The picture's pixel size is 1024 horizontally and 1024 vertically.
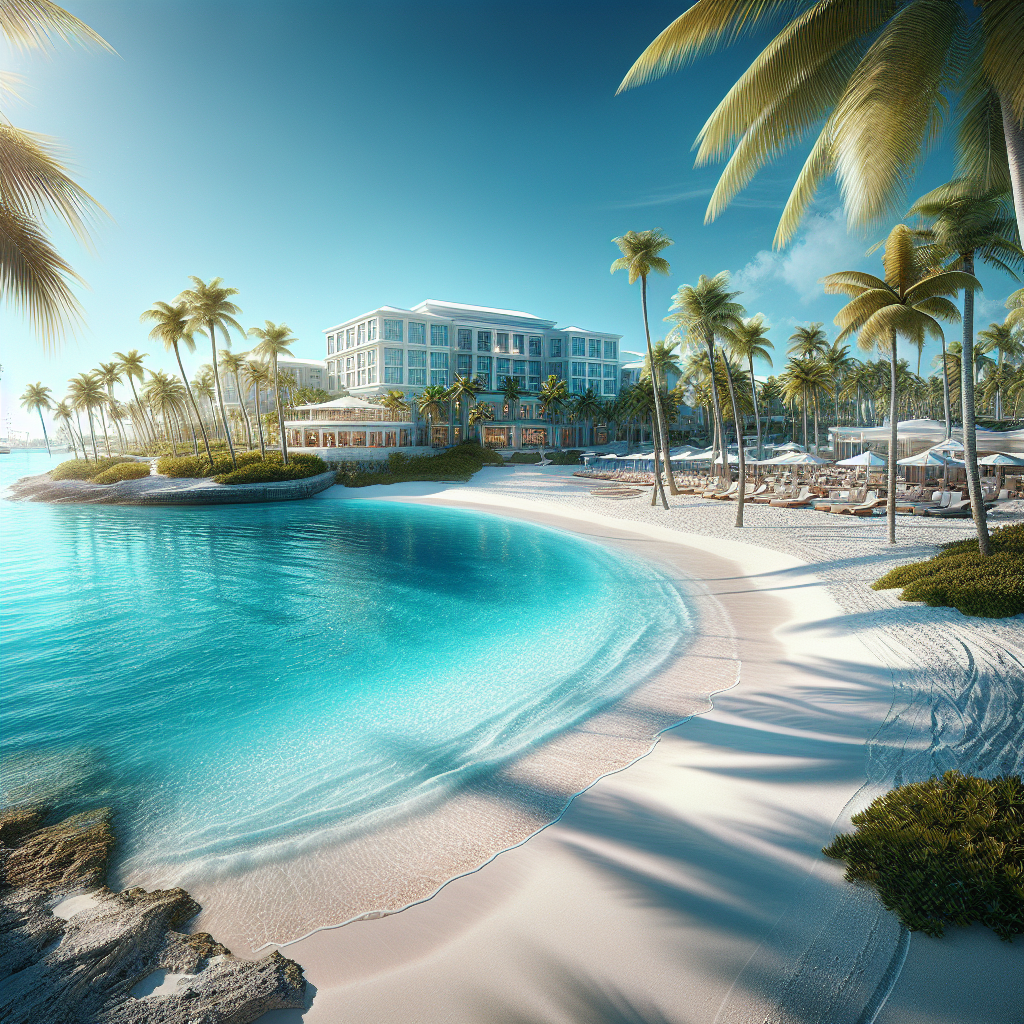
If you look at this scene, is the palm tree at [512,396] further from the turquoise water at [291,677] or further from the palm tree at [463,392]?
the turquoise water at [291,677]

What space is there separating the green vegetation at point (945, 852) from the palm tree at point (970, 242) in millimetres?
9665

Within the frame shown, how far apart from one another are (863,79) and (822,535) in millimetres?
14981

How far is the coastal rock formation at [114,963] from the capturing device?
9.68ft

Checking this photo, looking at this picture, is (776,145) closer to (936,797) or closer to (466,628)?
(936,797)

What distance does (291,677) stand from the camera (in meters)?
9.84

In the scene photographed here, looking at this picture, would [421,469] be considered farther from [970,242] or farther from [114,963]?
[114,963]

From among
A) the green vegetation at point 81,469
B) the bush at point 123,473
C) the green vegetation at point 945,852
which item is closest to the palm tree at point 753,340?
the green vegetation at point 945,852

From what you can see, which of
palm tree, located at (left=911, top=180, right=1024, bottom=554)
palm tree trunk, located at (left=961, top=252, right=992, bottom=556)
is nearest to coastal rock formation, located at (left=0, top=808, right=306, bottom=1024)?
palm tree, located at (left=911, top=180, right=1024, bottom=554)

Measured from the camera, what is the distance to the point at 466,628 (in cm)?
1212

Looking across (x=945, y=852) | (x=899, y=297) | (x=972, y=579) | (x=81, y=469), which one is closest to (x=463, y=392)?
(x=81, y=469)

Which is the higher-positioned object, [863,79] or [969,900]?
[863,79]

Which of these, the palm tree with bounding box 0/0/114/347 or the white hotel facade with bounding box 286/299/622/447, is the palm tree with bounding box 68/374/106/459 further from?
the palm tree with bounding box 0/0/114/347

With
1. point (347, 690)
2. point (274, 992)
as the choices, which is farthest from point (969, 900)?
point (347, 690)

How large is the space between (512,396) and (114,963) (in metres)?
59.8
